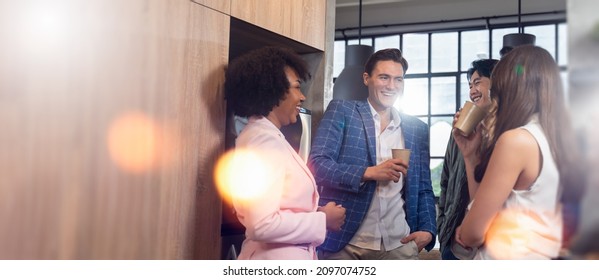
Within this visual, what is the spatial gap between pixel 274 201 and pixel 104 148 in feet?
1.03

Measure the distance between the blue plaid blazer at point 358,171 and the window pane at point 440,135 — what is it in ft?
0.06

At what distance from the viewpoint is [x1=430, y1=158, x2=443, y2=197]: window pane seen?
53.2 inches

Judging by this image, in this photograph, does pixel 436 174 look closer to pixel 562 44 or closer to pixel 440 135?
pixel 440 135

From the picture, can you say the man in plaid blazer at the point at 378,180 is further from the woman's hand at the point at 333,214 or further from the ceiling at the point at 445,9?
the ceiling at the point at 445,9

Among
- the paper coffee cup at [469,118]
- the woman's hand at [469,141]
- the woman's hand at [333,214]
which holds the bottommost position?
the woman's hand at [333,214]

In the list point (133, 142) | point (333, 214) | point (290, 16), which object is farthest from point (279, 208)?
point (290, 16)

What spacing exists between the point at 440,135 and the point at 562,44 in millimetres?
326

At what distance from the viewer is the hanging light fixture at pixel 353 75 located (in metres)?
1.43

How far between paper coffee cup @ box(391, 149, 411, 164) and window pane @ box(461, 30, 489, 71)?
27 cm

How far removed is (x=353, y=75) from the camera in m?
1.47

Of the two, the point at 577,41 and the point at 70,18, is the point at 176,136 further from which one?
the point at 577,41

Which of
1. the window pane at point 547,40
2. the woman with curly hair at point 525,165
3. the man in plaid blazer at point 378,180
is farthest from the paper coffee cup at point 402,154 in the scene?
the window pane at point 547,40

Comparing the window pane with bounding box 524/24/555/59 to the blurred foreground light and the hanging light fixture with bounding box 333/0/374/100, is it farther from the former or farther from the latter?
the blurred foreground light

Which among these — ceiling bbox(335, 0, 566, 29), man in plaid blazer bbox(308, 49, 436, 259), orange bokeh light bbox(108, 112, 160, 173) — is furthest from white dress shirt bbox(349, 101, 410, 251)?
orange bokeh light bbox(108, 112, 160, 173)
